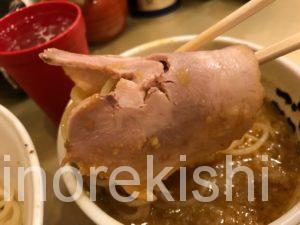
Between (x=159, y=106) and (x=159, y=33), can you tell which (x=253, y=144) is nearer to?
(x=159, y=106)

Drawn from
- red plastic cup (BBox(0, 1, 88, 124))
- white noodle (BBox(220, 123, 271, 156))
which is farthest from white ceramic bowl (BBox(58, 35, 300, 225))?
red plastic cup (BBox(0, 1, 88, 124))

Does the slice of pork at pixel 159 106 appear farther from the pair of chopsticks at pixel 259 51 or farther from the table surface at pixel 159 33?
the table surface at pixel 159 33

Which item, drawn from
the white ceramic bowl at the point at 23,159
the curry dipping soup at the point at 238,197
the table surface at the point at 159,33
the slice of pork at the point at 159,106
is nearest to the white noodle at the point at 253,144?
the curry dipping soup at the point at 238,197

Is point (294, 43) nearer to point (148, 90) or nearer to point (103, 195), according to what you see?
point (148, 90)

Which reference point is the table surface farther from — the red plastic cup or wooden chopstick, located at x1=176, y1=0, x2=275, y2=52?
wooden chopstick, located at x1=176, y1=0, x2=275, y2=52

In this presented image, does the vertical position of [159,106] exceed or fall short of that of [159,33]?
it exceeds it

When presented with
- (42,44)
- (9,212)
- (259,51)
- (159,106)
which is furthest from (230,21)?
(9,212)

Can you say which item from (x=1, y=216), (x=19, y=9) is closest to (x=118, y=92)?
(x=1, y=216)
